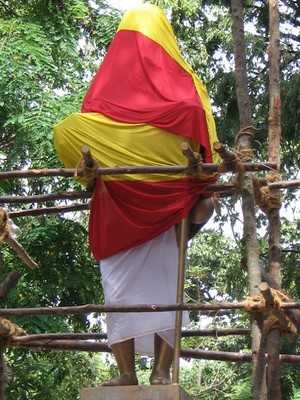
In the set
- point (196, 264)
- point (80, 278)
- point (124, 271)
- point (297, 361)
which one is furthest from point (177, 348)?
point (196, 264)

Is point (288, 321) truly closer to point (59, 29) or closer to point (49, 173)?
point (49, 173)

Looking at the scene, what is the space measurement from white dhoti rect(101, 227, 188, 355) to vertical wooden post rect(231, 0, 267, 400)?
32 centimetres

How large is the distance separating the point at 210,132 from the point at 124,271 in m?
0.70

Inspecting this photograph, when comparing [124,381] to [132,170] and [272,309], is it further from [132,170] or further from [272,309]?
[132,170]

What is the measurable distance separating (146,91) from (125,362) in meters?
1.16

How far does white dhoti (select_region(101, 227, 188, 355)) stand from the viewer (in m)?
3.54

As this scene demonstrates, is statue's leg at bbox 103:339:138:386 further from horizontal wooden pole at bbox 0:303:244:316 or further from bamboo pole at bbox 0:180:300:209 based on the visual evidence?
bamboo pole at bbox 0:180:300:209

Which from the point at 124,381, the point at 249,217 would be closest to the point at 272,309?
the point at 249,217

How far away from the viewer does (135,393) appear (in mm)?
3346

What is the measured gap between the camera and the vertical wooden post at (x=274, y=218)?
3.20 metres

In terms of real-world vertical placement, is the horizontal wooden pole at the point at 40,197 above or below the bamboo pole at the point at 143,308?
above

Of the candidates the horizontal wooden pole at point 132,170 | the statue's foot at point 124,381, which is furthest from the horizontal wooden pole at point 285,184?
the statue's foot at point 124,381

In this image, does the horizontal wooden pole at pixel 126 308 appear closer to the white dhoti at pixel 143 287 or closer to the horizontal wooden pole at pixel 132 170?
the white dhoti at pixel 143 287

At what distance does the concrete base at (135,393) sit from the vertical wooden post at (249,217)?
0.98 feet
